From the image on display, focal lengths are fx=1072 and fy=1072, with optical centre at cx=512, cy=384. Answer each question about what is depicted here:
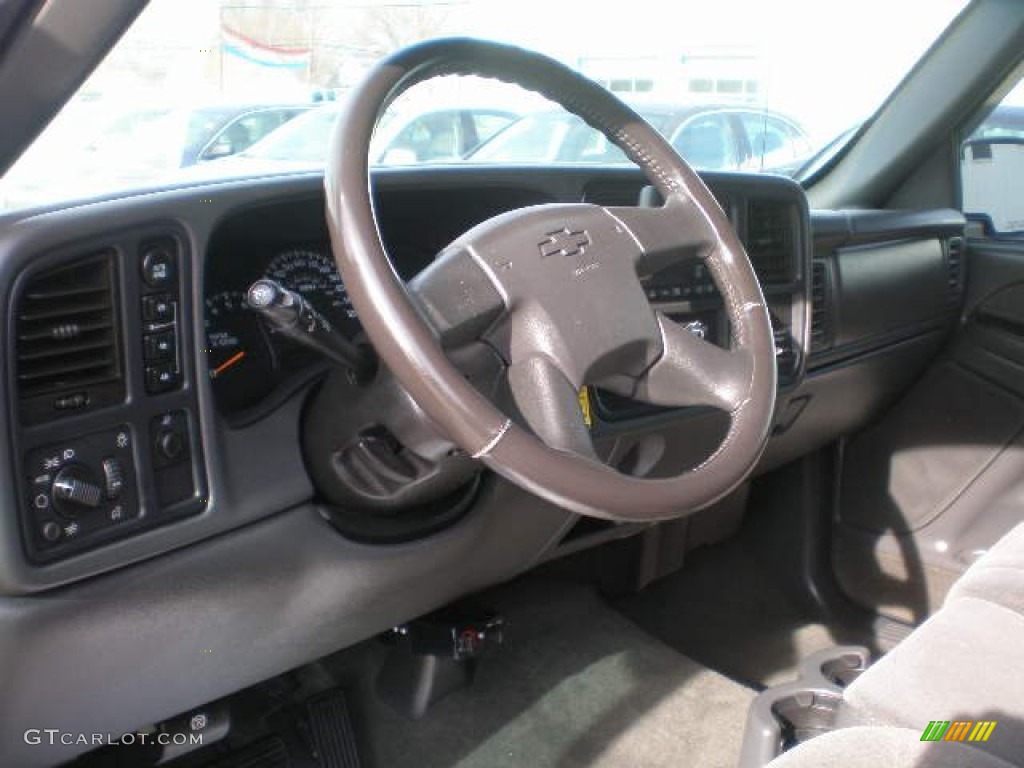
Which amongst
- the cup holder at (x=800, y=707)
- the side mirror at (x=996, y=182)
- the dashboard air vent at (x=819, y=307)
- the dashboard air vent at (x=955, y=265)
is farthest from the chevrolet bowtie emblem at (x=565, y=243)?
the side mirror at (x=996, y=182)

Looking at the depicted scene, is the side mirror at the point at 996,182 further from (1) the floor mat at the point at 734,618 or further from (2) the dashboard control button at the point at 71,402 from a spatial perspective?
(2) the dashboard control button at the point at 71,402

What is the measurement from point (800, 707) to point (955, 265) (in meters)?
1.35

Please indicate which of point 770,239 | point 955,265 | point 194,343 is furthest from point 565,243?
point 955,265

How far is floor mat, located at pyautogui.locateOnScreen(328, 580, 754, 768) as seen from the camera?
2141 millimetres

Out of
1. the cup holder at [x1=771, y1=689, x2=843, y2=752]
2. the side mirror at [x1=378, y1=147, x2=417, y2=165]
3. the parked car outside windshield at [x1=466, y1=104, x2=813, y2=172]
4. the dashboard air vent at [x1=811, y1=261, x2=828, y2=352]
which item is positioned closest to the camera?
the side mirror at [x1=378, y1=147, x2=417, y2=165]

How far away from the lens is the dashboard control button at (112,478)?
120cm

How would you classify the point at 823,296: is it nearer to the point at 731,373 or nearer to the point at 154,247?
the point at 731,373

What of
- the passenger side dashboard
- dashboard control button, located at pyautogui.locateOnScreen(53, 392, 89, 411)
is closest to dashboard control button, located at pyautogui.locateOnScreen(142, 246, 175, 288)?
the passenger side dashboard

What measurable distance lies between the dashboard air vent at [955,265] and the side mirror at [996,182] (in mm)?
182

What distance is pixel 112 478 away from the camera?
1.21 m

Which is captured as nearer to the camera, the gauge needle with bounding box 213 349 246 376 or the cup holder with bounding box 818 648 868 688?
the gauge needle with bounding box 213 349 246 376

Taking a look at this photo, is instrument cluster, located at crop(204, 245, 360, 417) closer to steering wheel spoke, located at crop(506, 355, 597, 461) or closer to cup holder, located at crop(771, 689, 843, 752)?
steering wheel spoke, located at crop(506, 355, 597, 461)

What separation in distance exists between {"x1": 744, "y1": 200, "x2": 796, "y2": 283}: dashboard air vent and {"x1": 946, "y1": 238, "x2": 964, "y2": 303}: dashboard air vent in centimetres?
76

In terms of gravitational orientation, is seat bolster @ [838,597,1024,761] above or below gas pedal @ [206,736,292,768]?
above
